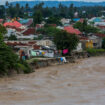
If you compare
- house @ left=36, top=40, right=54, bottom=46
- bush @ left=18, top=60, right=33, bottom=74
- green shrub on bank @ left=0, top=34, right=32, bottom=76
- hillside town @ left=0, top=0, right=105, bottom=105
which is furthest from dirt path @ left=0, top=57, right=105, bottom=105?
house @ left=36, top=40, right=54, bottom=46

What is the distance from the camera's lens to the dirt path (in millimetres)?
6895

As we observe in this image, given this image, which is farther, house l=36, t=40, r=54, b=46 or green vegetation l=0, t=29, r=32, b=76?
house l=36, t=40, r=54, b=46

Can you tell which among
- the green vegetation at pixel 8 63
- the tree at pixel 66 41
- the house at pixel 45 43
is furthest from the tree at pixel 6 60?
the house at pixel 45 43

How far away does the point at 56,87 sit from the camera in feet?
28.1

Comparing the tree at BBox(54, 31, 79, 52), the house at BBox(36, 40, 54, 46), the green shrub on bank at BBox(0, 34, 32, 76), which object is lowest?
the house at BBox(36, 40, 54, 46)

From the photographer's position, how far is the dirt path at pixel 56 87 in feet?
22.6

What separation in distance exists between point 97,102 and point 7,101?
187 centimetres

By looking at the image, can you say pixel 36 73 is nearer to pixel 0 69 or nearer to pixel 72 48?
pixel 0 69

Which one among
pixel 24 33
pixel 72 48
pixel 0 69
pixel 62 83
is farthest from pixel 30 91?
pixel 24 33

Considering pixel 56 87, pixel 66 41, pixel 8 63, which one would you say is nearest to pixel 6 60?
pixel 8 63

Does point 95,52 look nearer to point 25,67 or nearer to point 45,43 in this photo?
point 45,43

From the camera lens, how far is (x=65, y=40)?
1527 centimetres

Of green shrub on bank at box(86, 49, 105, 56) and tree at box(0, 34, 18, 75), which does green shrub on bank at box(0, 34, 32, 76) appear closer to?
tree at box(0, 34, 18, 75)

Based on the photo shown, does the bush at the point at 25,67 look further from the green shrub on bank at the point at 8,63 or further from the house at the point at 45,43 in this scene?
the house at the point at 45,43
